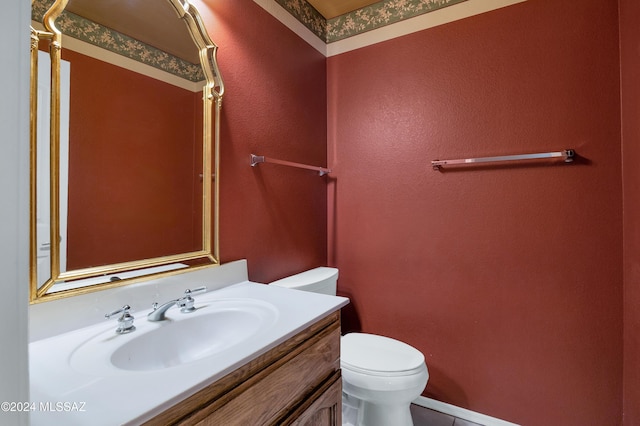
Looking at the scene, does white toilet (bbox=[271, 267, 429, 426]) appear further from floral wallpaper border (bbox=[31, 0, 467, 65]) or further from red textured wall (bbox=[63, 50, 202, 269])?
floral wallpaper border (bbox=[31, 0, 467, 65])

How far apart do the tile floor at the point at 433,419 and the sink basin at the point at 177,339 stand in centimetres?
120

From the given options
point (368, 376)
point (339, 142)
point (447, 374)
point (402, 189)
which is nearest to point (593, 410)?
point (447, 374)

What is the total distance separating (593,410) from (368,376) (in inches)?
41.4

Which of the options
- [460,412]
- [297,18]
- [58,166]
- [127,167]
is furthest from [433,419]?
[297,18]

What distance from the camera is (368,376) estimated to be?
4.04ft

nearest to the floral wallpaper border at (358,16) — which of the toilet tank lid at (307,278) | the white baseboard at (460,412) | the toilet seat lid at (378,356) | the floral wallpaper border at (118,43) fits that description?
the floral wallpaper border at (118,43)

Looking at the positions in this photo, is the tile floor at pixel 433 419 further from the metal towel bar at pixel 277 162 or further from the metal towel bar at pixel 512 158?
the metal towel bar at pixel 277 162

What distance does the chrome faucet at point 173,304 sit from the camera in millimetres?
902

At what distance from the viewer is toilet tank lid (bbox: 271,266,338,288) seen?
1.47 meters

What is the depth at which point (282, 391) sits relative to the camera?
0.77m

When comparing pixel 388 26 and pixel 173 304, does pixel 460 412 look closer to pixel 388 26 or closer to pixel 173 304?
pixel 173 304

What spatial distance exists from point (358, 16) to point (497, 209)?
141 cm

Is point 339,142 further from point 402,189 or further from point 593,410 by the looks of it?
point 593,410

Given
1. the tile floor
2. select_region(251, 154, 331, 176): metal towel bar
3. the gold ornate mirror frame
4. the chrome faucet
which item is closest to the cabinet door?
the chrome faucet
